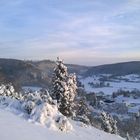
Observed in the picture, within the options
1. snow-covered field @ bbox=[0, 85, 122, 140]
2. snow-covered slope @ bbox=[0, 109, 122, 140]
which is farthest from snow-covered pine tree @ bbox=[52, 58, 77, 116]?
snow-covered slope @ bbox=[0, 109, 122, 140]

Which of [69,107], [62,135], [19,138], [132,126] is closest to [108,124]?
[69,107]

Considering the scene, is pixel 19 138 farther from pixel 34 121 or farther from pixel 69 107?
pixel 69 107

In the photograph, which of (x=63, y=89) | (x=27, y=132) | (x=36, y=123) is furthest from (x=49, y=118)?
(x=63, y=89)

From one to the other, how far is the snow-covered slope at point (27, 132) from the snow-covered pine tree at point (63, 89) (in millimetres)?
Result: 18005

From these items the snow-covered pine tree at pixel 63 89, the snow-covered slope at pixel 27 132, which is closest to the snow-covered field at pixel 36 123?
the snow-covered slope at pixel 27 132

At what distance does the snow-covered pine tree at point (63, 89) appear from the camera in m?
39.5

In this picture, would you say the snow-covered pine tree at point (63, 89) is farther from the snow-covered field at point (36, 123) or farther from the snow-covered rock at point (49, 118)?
the snow-covered rock at point (49, 118)

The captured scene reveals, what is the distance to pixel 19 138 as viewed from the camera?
14.9 metres

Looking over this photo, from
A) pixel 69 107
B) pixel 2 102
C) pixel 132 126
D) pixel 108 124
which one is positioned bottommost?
pixel 132 126

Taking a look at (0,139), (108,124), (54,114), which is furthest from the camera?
(108,124)

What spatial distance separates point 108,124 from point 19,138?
45.4 m

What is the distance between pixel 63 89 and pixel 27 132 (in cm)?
2357

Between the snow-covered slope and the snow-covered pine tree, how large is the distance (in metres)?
18.0

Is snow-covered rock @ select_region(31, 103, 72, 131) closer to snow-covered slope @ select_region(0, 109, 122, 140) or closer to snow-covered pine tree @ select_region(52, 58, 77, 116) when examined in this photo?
snow-covered slope @ select_region(0, 109, 122, 140)
